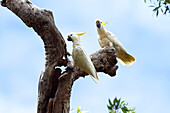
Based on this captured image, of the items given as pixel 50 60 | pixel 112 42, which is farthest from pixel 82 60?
pixel 112 42

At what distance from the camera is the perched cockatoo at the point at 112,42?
3.78 metres

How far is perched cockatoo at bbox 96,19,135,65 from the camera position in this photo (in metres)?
3.78

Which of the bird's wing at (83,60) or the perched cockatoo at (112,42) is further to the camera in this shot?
the perched cockatoo at (112,42)

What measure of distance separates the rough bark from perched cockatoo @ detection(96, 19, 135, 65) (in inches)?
31.9

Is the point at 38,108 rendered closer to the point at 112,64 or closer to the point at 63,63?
the point at 63,63

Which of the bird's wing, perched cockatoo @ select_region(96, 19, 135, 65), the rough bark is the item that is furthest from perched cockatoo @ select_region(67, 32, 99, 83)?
perched cockatoo @ select_region(96, 19, 135, 65)

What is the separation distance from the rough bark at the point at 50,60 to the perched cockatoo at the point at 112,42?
0.81 m

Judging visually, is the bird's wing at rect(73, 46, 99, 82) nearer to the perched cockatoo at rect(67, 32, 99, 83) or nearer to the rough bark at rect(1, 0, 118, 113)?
the perched cockatoo at rect(67, 32, 99, 83)

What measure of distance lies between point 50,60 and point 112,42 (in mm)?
1054

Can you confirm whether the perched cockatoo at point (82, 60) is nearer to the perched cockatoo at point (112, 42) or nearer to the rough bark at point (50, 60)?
the rough bark at point (50, 60)

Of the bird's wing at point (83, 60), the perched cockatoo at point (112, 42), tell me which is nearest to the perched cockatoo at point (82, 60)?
the bird's wing at point (83, 60)

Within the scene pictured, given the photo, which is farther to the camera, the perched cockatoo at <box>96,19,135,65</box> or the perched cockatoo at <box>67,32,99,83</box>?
the perched cockatoo at <box>96,19,135,65</box>

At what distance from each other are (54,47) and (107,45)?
38.3 inches

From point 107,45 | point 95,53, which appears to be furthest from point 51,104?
point 107,45
